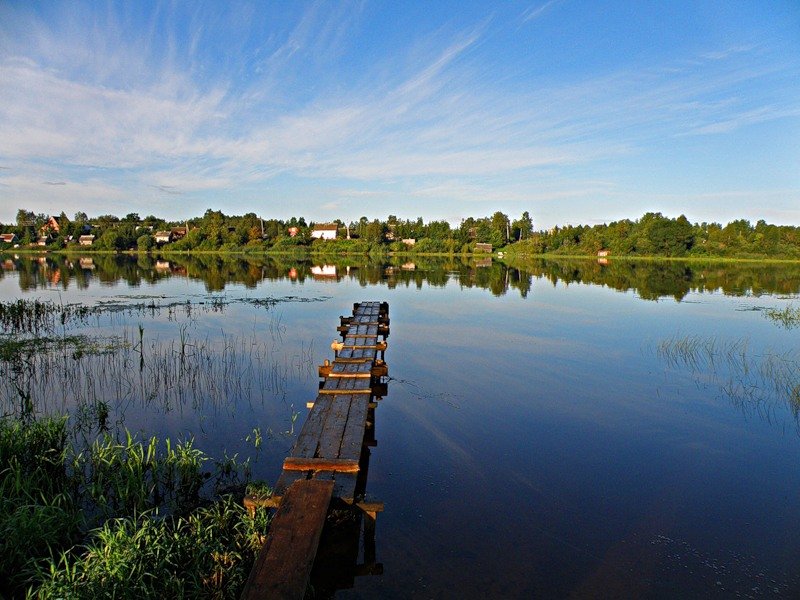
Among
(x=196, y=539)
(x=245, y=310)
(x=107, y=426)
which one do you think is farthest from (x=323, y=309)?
(x=196, y=539)

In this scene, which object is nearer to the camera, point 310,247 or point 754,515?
point 754,515

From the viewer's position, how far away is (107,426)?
24.4 ft

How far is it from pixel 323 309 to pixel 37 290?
15.8 metres

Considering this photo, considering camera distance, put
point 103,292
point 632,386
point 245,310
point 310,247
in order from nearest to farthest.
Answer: point 632,386, point 245,310, point 103,292, point 310,247

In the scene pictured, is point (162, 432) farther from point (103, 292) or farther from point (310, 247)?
point (310, 247)

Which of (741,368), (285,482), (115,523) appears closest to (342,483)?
(285,482)

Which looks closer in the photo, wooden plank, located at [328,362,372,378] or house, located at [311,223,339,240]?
wooden plank, located at [328,362,372,378]

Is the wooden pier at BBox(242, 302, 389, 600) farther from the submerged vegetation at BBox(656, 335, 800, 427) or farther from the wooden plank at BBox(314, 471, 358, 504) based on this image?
the submerged vegetation at BBox(656, 335, 800, 427)

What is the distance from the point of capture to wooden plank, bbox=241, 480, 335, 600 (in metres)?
3.42

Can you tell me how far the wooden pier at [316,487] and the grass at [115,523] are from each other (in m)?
0.49

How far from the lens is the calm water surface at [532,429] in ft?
15.1

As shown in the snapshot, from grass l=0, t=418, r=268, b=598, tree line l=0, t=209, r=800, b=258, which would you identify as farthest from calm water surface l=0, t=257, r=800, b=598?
tree line l=0, t=209, r=800, b=258

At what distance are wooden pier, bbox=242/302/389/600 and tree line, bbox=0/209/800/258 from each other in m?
76.4

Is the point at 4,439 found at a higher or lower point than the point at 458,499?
higher
